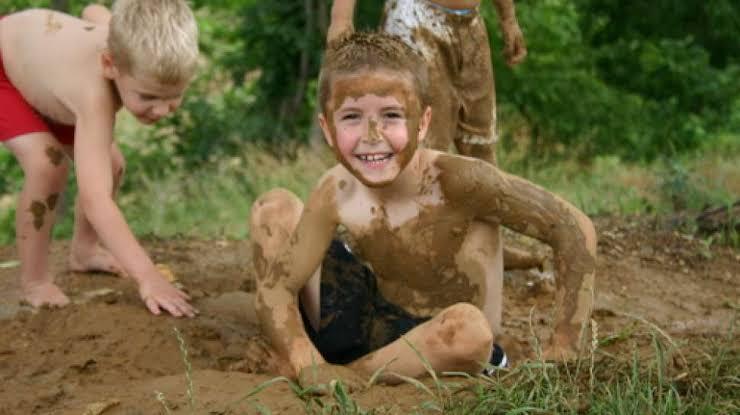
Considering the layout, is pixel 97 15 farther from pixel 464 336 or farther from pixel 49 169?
pixel 464 336

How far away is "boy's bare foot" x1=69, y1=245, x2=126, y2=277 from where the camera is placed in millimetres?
4543

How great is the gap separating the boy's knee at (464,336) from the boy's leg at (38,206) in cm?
176

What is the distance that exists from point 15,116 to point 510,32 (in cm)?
200

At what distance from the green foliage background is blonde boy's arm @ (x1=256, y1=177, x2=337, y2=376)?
5.08 metres

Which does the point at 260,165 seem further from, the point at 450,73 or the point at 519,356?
the point at 519,356

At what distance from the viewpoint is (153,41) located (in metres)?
3.67

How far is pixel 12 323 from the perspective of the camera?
3.90m

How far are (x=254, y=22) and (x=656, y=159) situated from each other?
12.0ft

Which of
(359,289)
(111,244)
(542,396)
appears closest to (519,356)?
(359,289)

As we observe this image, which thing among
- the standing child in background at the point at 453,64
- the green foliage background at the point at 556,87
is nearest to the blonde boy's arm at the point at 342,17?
the standing child in background at the point at 453,64

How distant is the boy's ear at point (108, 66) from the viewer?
3.80 m

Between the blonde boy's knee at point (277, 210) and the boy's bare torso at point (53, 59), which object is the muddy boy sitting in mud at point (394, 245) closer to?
the blonde boy's knee at point (277, 210)

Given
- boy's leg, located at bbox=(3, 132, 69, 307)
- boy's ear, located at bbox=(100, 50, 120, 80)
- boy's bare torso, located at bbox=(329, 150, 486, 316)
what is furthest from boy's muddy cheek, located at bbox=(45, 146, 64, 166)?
boy's bare torso, located at bbox=(329, 150, 486, 316)

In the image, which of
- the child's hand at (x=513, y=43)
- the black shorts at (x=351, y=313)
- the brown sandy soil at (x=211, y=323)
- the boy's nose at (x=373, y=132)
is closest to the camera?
the boy's nose at (x=373, y=132)
